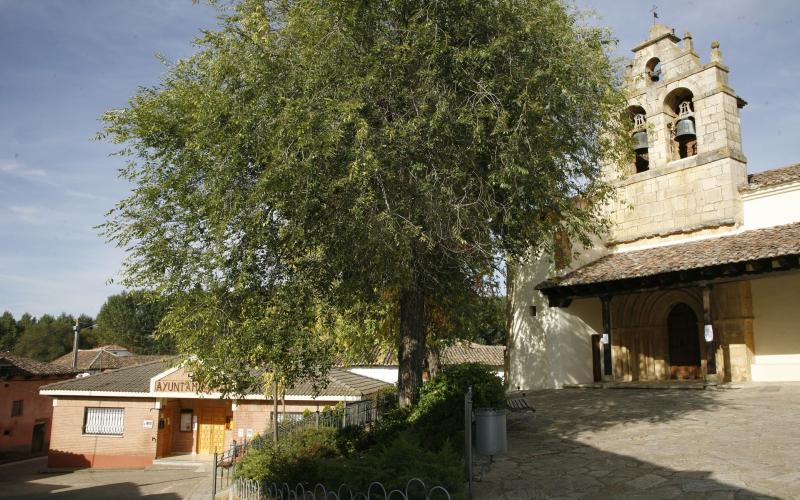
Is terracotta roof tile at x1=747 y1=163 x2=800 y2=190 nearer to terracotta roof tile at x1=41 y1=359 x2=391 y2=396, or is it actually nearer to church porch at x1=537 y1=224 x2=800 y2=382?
→ church porch at x1=537 y1=224 x2=800 y2=382

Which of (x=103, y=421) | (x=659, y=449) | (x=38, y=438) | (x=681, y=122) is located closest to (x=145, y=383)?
(x=103, y=421)

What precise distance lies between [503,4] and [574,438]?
23.4 feet

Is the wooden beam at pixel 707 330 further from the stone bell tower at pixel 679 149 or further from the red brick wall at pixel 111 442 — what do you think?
the red brick wall at pixel 111 442

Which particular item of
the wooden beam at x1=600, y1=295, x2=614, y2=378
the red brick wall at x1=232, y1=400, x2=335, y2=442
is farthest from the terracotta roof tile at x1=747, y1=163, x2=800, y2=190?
the red brick wall at x1=232, y1=400, x2=335, y2=442

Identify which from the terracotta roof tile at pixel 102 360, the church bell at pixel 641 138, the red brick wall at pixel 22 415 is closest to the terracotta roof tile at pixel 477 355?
the church bell at pixel 641 138

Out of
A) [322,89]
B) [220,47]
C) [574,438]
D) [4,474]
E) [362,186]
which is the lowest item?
[4,474]

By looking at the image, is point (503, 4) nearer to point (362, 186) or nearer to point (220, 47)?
point (362, 186)

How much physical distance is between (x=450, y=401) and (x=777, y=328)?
33.7 ft

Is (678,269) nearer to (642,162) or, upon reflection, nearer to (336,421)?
(642,162)

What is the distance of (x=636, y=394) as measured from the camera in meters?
14.7

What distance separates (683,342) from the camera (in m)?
17.4

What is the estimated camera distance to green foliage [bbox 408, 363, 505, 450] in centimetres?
928

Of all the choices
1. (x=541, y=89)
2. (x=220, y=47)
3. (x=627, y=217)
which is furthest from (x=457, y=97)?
(x=627, y=217)

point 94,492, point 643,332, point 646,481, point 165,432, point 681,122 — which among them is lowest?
point 94,492
